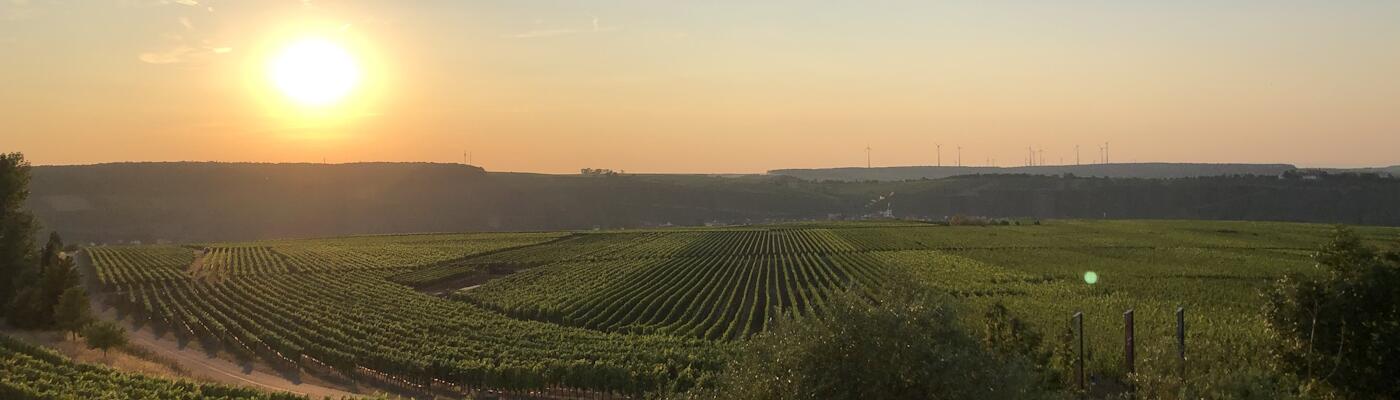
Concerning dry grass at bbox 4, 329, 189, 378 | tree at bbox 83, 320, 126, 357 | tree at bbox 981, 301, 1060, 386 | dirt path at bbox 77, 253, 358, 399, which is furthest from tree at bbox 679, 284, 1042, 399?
tree at bbox 83, 320, 126, 357

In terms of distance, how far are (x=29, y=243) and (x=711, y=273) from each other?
144 feet

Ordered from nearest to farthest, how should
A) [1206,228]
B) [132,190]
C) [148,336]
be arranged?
[148,336] → [1206,228] → [132,190]

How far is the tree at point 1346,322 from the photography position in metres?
16.0

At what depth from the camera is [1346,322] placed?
1641cm

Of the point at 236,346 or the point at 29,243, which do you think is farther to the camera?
the point at 29,243

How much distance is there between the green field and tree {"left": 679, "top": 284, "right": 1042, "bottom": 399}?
10.6ft

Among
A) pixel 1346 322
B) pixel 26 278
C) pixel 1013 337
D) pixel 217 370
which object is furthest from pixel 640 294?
pixel 1346 322

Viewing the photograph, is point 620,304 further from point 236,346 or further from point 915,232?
point 915,232

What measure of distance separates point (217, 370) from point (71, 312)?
11477 mm

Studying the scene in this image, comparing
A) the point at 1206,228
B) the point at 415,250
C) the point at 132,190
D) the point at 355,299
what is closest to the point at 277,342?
the point at 355,299

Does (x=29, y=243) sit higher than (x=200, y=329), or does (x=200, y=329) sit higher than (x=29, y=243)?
(x=29, y=243)

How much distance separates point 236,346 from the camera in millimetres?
42438

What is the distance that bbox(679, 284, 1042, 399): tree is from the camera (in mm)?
12891

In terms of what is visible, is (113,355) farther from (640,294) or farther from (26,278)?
(640,294)
